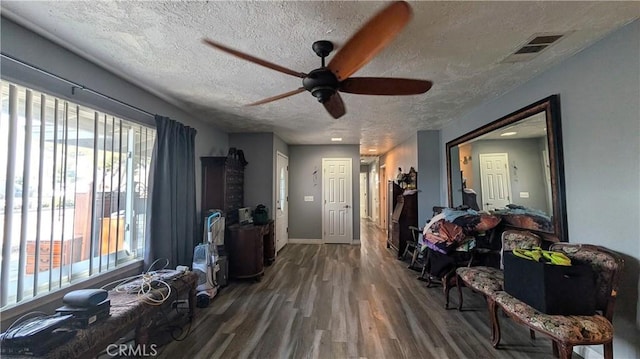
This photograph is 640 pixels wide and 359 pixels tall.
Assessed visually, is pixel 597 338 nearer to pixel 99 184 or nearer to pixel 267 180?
pixel 99 184

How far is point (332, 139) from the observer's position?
5.89 metres

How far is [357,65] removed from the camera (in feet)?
5.09

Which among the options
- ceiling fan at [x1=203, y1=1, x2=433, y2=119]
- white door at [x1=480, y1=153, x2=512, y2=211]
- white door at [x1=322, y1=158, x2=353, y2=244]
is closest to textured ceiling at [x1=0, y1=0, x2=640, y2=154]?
ceiling fan at [x1=203, y1=1, x2=433, y2=119]

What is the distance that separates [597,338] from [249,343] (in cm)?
253

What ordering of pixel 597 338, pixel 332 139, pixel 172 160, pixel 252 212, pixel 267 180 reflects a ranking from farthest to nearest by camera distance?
pixel 332 139 → pixel 267 180 → pixel 252 212 → pixel 172 160 → pixel 597 338

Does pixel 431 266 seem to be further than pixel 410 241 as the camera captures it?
No

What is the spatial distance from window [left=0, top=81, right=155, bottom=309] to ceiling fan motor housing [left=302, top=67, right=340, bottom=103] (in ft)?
6.35

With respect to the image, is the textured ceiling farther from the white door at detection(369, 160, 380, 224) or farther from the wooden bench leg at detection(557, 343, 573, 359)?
the white door at detection(369, 160, 380, 224)

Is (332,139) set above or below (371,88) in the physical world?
above

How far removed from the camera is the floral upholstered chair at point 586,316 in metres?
1.66

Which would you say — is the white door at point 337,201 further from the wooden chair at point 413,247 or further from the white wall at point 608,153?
the white wall at point 608,153

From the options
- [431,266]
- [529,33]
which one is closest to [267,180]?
[431,266]

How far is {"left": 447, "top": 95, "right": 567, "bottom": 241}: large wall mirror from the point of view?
7.78 ft

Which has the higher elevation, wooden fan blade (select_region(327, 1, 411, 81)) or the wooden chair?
wooden fan blade (select_region(327, 1, 411, 81))
